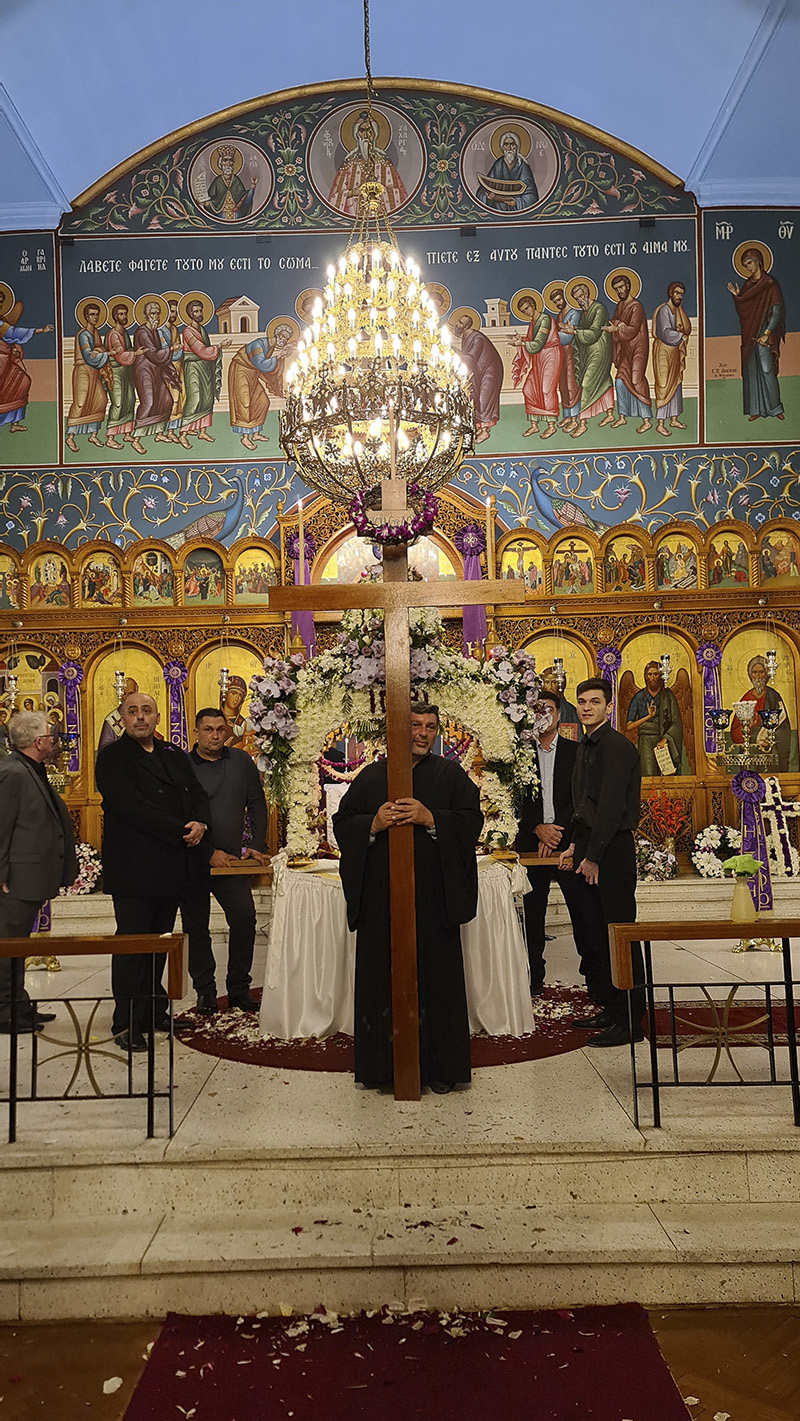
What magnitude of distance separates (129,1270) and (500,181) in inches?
469

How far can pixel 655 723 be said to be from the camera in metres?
11.4

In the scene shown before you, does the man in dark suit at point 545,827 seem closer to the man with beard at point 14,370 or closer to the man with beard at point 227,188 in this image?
the man with beard at point 14,370

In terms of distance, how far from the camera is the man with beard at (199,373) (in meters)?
12.0

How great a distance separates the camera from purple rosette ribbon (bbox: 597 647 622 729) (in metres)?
11.4

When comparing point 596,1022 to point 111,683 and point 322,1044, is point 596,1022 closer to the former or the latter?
point 322,1044

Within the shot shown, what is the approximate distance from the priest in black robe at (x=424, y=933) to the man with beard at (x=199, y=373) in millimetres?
8016

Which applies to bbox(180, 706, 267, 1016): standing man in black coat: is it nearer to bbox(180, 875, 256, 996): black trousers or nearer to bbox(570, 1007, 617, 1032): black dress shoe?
bbox(180, 875, 256, 996): black trousers

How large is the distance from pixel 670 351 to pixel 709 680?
3.83 metres

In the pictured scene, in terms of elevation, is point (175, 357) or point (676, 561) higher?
point (175, 357)

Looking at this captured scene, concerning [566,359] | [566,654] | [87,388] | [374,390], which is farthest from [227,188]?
[566,654]

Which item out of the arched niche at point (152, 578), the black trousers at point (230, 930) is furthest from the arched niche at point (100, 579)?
the black trousers at point (230, 930)

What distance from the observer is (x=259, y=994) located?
709 cm

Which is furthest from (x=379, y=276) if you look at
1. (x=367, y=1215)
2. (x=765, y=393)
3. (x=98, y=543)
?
(x=367, y=1215)

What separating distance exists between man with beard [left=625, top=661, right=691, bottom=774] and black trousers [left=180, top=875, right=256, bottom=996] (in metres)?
5.83
